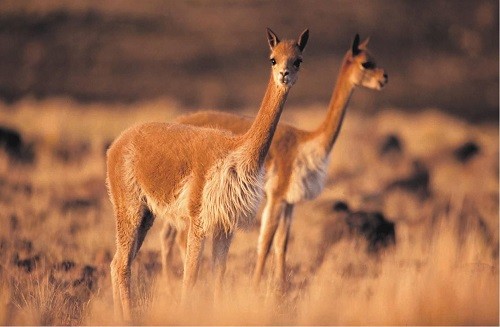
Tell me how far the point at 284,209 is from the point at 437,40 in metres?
41.5

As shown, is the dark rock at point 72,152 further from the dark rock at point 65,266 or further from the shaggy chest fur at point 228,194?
the shaggy chest fur at point 228,194

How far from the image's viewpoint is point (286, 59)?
8898 mm

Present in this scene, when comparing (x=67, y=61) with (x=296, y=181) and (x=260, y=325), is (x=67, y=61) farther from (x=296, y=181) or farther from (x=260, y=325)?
(x=260, y=325)

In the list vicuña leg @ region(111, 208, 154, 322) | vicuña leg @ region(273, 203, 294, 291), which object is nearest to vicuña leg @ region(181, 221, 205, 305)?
vicuña leg @ region(111, 208, 154, 322)

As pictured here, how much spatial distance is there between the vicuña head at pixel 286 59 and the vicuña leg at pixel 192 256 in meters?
1.42

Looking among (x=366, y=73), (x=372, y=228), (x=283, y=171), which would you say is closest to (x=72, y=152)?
(x=372, y=228)

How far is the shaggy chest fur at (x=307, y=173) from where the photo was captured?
11539 mm

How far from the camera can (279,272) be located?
36.7ft

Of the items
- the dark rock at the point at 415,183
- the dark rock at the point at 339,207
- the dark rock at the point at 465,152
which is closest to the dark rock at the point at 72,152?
the dark rock at the point at 415,183

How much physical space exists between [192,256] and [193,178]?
655 millimetres

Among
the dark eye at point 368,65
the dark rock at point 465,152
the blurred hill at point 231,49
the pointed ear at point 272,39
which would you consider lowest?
the pointed ear at point 272,39

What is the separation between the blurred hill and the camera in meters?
37.8

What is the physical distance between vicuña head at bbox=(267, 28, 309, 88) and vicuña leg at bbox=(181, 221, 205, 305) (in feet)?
4.66

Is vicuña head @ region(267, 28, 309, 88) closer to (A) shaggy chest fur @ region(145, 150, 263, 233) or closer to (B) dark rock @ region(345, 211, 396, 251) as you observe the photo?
(A) shaggy chest fur @ region(145, 150, 263, 233)
